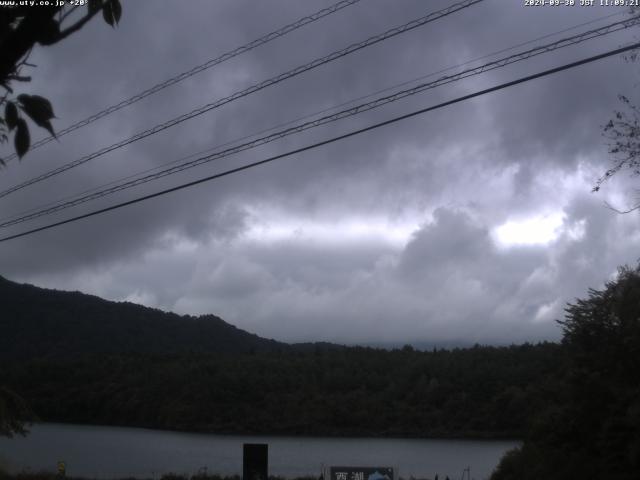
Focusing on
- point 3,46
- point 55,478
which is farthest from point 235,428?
point 3,46

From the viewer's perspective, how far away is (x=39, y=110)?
3.77 meters

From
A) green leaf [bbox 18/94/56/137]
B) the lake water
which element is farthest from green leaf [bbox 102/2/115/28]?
the lake water

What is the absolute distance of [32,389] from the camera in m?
57.2

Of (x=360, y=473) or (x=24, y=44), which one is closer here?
(x=24, y=44)

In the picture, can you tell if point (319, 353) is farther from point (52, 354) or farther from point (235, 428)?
point (52, 354)

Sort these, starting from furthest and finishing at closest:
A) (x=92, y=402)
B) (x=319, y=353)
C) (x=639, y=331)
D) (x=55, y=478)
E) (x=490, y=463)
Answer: (x=319, y=353) < (x=92, y=402) < (x=490, y=463) < (x=55, y=478) < (x=639, y=331)

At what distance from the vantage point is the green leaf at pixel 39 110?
3.77 m

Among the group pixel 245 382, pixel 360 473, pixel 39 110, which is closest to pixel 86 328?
pixel 245 382

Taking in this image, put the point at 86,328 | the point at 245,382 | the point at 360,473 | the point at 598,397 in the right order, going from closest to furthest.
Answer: the point at 360,473, the point at 598,397, the point at 245,382, the point at 86,328

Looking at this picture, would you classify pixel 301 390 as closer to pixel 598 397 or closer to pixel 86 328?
pixel 86 328

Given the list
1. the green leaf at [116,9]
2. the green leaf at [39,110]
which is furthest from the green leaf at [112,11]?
the green leaf at [39,110]

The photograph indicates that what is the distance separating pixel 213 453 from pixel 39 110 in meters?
49.6

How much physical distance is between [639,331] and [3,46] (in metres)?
19.3

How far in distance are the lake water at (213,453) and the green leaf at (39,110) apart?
120 feet
